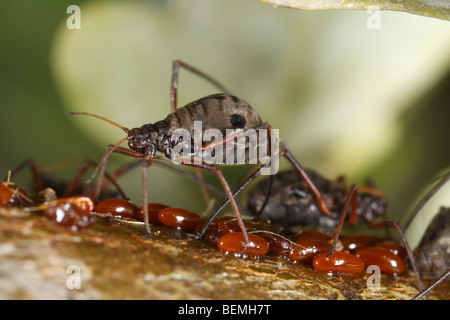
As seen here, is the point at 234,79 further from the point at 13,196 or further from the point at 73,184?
the point at 13,196

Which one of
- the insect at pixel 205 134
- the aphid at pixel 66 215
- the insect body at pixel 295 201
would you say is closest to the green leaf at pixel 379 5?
the insect at pixel 205 134

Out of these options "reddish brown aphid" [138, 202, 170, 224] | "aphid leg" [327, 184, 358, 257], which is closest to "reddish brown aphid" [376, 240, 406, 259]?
"aphid leg" [327, 184, 358, 257]

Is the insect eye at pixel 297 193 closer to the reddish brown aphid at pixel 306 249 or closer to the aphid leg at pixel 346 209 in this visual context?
the aphid leg at pixel 346 209

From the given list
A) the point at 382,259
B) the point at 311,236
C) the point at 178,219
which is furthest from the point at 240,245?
the point at 382,259

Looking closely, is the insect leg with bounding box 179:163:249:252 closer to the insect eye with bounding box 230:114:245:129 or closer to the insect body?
the insect eye with bounding box 230:114:245:129
